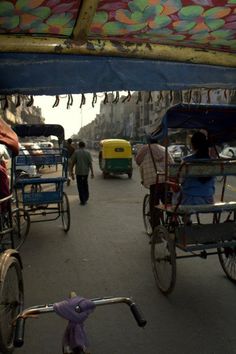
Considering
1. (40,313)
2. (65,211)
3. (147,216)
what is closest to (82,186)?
(65,211)

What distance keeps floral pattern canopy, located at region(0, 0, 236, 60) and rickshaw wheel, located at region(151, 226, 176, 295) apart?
8.37 feet

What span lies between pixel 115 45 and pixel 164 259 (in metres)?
2.97

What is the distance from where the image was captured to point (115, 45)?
261 cm

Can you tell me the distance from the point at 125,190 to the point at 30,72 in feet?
44.7

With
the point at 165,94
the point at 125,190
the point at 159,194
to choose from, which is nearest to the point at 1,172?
the point at 165,94

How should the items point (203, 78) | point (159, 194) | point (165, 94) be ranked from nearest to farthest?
point (203, 78), point (165, 94), point (159, 194)

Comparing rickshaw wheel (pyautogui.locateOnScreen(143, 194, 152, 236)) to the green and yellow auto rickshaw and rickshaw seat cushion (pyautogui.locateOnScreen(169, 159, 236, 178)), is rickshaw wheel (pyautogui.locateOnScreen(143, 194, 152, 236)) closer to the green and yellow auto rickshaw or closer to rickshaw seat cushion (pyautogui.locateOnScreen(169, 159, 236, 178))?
rickshaw seat cushion (pyautogui.locateOnScreen(169, 159, 236, 178))

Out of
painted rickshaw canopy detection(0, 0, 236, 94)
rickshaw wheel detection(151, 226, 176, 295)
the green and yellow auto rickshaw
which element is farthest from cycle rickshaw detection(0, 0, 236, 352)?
the green and yellow auto rickshaw

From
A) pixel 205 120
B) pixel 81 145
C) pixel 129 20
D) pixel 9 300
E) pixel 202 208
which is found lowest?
pixel 81 145

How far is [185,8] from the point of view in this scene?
2.29m

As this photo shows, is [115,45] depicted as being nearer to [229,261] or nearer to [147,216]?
[229,261]

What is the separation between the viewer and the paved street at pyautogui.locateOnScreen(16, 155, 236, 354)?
3.71 m

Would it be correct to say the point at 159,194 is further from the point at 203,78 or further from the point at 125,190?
the point at 125,190

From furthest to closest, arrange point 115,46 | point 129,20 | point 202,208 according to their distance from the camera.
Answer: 1. point 202,208
2. point 115,46
3. point 129,20
